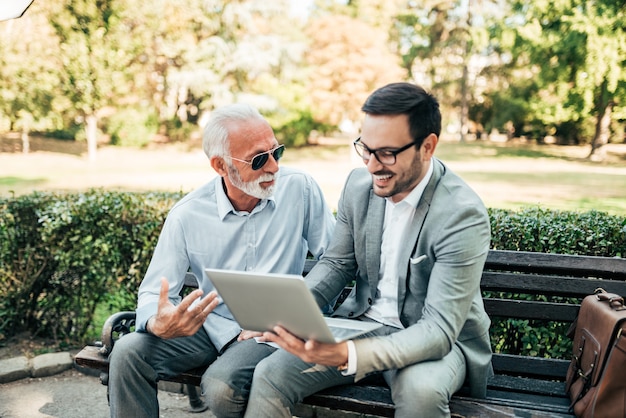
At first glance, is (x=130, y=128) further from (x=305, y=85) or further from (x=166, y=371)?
(x=166, y=371)

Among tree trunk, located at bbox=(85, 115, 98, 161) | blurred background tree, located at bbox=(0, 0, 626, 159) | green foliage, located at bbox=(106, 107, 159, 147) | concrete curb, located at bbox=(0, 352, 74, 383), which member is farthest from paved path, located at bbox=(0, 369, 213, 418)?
green foliage, located at bbox=(106, 107, 159, 147)

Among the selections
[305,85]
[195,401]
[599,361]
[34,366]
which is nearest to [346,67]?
[305,85]

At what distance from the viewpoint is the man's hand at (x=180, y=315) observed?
2666 millimetres

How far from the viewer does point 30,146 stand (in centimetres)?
3050

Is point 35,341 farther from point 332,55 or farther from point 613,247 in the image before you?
point 332,55

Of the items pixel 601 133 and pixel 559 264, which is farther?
pixel 601 133

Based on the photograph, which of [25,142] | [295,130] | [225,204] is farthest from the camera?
[295,130]

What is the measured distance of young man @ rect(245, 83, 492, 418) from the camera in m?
2.37

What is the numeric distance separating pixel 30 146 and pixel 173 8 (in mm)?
9916

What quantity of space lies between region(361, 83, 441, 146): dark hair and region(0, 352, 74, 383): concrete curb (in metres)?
3.25

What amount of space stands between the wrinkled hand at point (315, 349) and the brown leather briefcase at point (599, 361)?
961 millimetres

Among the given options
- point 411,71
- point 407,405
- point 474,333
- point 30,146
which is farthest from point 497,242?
point 411,71

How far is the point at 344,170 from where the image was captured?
84.4ft

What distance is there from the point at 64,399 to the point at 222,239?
77.5 inches
